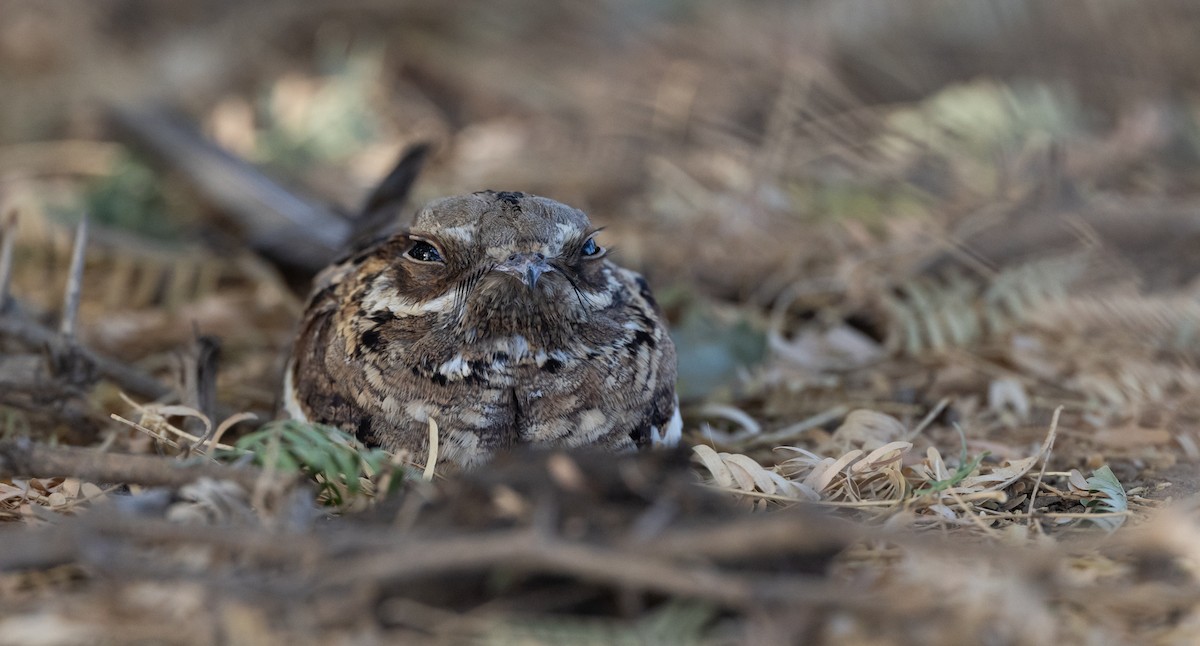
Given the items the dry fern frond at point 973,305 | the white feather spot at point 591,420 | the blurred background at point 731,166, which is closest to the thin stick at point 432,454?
the white feather spot at point 591,420

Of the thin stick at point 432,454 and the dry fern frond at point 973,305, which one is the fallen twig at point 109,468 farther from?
the dry fern frond at point 973,305

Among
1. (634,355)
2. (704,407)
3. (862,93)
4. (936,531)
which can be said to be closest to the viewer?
(936,531)

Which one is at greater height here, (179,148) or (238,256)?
(179,148)

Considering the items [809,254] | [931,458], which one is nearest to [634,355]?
[931,458]

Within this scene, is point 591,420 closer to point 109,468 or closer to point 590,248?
point 590,248

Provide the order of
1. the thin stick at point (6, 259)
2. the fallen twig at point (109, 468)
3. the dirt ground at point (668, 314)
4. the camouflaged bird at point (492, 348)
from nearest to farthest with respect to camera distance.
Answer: the dirt ground at point (668, 314) < the fallen twig at point (109, 468) < the camouflaged bird at point (492, 348) < the thin stick at point (6, 259)

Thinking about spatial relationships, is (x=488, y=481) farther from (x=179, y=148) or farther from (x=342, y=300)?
(x=179, y=148)

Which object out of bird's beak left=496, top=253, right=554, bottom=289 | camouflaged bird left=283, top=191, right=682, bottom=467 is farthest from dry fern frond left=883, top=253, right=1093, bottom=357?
bird's beak left=496, top=253, right=554, bottom=289
